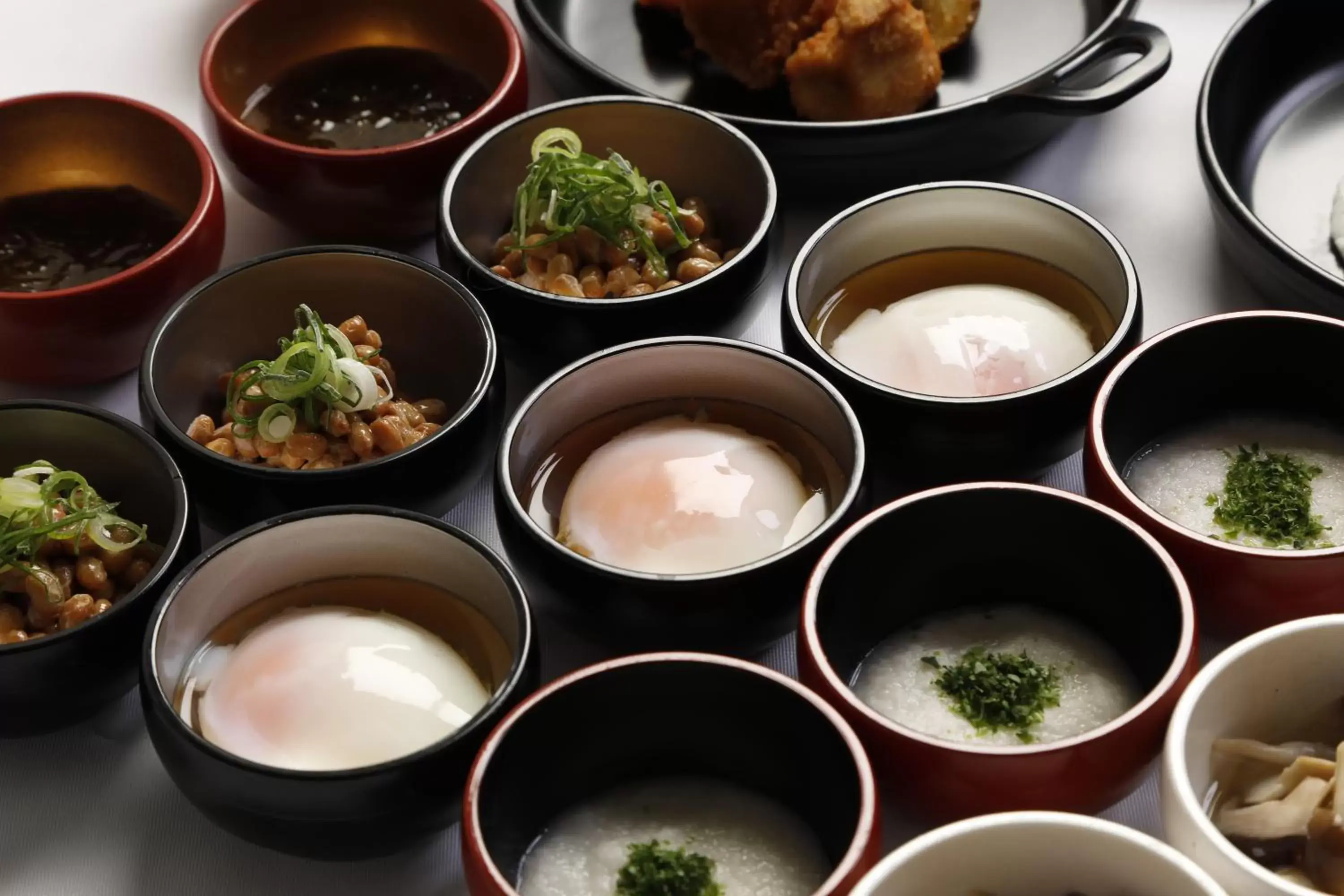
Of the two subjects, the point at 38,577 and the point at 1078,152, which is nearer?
the point at 38,577

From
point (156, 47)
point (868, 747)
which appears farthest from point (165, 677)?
point (156, 47)

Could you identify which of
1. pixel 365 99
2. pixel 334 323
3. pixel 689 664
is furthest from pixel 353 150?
pixel 689 664

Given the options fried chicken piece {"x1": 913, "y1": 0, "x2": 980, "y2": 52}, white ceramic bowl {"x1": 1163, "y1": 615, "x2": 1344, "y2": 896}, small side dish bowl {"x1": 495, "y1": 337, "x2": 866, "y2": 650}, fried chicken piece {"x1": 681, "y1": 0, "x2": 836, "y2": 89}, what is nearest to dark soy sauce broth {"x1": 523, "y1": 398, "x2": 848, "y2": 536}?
small side dish bowl {"x1": 495, "y1": 337, "x2": 866, "y2": 650}

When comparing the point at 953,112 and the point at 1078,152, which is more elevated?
the point at 953,112

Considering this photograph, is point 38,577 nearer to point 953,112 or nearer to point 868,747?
point 868,747

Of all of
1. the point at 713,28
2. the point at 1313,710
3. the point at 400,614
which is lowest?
the point at 400,614

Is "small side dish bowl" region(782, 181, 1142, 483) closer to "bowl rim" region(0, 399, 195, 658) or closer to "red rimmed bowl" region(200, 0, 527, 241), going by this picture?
"red rimmed bowl" region(200, 0, 527, 241)
